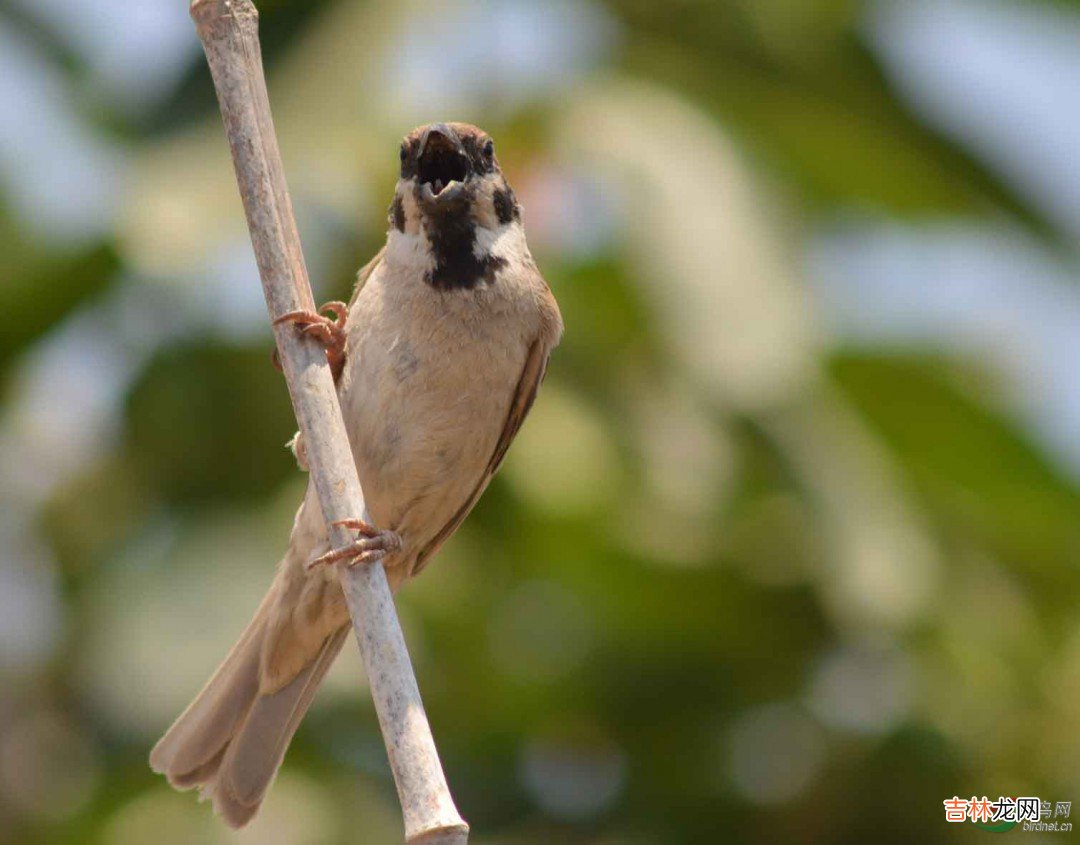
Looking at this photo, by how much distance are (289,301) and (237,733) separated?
5.00 feet

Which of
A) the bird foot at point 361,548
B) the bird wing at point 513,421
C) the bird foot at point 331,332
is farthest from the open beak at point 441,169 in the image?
the bird foot at point 361,548

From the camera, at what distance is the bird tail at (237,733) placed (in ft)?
12.2

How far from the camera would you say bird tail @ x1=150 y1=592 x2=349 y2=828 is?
12.2ft

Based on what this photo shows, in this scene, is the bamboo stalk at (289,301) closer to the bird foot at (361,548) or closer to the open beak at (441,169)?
the bird foot at (361,548)

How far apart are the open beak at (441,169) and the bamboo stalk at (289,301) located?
0.81 m

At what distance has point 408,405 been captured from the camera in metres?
3.63

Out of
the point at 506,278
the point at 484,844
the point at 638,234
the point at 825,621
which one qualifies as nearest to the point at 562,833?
the point at 484,844

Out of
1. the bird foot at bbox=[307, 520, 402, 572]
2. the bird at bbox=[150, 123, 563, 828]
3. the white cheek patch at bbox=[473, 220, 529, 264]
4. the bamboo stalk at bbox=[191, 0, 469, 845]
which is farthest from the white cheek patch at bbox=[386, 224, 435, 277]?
the bamboo stalk at bbox=[191, 0, 469, 845]

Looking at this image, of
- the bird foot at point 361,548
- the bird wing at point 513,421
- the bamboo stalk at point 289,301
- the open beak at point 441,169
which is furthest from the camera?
the bird wing at point 513,421

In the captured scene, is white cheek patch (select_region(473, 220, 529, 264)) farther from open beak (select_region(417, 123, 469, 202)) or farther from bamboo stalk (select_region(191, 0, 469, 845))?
bamboo stalk (select_region(191, 0, 469, 845))

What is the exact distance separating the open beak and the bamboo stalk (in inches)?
31.8

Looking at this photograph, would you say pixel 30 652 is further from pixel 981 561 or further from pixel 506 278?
pixel 981 561

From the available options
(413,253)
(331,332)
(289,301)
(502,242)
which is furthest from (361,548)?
(502,242)

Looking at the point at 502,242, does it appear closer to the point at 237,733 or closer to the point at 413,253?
the point at 413,253
